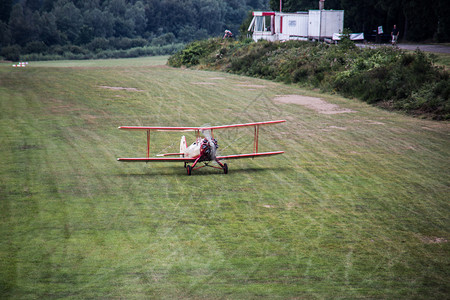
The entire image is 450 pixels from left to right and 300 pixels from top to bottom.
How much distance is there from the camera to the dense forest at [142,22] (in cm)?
5725

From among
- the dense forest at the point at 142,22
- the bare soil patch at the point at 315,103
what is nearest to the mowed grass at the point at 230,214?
the bare soil patch at the point at 315,103

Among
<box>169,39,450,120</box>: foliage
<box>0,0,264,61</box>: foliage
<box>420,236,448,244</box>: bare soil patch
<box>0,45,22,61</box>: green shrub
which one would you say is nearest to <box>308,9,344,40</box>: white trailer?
<box>169,39,450,120</box>: foliage

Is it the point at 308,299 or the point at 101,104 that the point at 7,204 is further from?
the point at 101,104

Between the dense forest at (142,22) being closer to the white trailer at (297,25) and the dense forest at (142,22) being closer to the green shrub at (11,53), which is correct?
the green shrub at (11,53)

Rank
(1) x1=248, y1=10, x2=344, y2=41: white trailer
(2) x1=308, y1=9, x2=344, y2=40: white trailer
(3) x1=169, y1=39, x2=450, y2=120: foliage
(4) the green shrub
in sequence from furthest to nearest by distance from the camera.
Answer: (4) the green shrub
(1) x1=248, y1=10, x2=344, y2=41: white trailer
(2) x1=308, y1=9, x2=344, y2=40: white trailer
(3) x1=169, y1=39, x2=450, y2=120: foliage

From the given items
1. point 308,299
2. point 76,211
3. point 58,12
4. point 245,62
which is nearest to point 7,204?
point 76,211

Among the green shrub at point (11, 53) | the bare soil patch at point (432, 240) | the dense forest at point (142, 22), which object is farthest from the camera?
the green shrub at point (11, 53)

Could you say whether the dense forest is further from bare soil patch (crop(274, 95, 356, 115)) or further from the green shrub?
bare soil patch (crop(274, 95, 356, 115))

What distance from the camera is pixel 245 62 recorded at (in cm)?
4997

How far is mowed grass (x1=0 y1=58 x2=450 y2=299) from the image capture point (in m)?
9.28

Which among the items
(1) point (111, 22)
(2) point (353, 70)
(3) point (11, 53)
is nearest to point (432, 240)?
(2) point (353, 70)

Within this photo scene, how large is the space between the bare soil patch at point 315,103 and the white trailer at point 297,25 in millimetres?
18812

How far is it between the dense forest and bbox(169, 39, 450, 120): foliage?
706 inches

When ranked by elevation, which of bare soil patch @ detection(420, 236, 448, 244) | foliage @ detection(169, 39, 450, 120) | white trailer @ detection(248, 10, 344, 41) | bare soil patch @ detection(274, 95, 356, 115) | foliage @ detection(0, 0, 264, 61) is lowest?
bare soil patch @ detection(420, 236, 448, 244)
